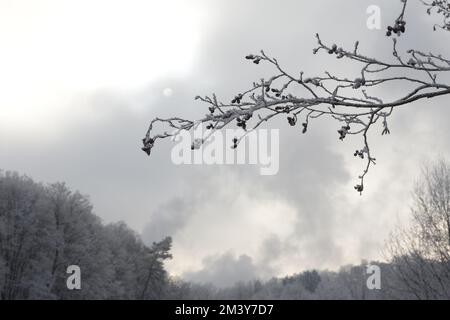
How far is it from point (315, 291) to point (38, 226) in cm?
13811

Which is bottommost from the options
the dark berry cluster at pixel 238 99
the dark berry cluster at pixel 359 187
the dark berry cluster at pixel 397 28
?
the dark berry cluster at pixel 359 187

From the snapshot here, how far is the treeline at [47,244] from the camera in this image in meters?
42.8

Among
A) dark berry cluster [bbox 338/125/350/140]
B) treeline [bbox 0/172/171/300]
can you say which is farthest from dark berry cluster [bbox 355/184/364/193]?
treeline [bbox 0/172/171/300]

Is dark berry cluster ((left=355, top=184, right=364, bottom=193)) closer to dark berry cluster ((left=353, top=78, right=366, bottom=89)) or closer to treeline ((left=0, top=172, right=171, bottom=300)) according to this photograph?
dark berry cluster ((left=353, top=78, right=366, bottom=89))

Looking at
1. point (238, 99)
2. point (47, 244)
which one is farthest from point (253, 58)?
point (47, 244)

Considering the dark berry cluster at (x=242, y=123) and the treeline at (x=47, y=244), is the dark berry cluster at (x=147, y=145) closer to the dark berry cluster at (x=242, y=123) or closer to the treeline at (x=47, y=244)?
the dark berry cluster at (x=242, y=123)

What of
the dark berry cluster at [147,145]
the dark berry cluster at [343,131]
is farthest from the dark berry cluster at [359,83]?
the dark berry cluster at [147,145]

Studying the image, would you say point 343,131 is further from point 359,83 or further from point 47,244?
point 47,244

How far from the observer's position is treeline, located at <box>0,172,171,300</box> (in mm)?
42750

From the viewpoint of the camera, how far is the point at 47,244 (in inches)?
1778

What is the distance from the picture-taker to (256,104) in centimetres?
379

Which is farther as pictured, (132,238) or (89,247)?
(132,238)
